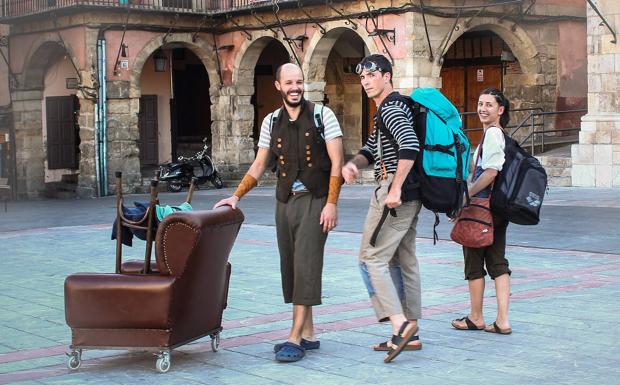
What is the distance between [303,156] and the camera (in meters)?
6.63

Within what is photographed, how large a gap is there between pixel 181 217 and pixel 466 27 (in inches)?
707

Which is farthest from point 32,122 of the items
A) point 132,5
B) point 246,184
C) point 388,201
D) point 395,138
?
point 388,201

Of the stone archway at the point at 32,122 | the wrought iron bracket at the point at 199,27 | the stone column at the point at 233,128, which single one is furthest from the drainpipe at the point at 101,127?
the stone column at the point at 233,128

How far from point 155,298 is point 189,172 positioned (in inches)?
800

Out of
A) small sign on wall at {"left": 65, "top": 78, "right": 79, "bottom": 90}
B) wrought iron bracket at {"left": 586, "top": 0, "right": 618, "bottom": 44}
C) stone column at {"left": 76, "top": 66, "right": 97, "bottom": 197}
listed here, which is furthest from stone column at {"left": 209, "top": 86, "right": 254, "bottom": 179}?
wrought iron bracket at {"left": 586, "top": 0, "right": 618, "bottom": 44}

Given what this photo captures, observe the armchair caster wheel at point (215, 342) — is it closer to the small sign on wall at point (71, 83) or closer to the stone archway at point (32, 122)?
the small sign on wall at point (71, 83)

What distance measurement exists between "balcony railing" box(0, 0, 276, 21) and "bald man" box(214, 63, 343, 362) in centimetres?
1904

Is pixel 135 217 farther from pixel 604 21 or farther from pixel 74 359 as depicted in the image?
pixel 604 21

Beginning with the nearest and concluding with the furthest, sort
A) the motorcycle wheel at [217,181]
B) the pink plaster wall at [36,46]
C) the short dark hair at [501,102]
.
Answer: the short dark hair at [501,102], the pink plaster wall at [36,46], the motorcycle wheel at [217,181]

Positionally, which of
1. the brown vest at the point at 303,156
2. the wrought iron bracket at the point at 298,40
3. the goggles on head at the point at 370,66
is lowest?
the brown vest at the point at 303,156

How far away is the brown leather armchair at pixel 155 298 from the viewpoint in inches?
245

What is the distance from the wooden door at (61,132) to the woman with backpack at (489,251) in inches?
881

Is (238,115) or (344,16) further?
(238,115)

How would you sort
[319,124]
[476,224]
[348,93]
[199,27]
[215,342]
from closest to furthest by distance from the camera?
[319,124] → [215,342] → [476,224] → [199,27] → [348,93]
